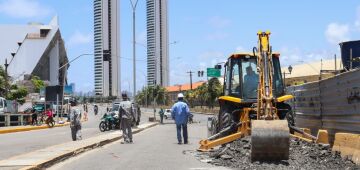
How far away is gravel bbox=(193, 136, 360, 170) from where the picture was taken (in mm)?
11867

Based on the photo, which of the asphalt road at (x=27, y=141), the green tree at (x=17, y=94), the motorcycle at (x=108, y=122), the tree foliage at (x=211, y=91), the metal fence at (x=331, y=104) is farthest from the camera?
the tree foliage at (x=211, y=91)

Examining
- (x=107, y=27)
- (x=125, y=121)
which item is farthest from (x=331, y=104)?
(x=107, y=27)

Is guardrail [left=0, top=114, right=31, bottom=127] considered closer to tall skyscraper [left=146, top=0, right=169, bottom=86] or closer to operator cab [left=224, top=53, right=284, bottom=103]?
tall skyscraper [left=146, top=0, right=169, bottom=86]

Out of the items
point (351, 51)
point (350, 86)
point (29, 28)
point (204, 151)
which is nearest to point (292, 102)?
point (351, 51)

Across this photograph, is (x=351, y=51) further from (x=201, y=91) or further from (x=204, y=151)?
(x=201, y=91)

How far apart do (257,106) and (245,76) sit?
6.95 feet

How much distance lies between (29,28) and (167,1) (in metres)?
89.3

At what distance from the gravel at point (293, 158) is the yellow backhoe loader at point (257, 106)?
0.22 meters

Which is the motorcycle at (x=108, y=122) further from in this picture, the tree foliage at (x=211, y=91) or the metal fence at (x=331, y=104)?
the tree foliage at (x=211, y=91)

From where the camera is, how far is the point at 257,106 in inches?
546

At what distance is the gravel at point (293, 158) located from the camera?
38.9 ft

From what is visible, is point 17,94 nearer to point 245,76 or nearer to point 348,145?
point 245,76

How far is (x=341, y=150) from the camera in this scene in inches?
512

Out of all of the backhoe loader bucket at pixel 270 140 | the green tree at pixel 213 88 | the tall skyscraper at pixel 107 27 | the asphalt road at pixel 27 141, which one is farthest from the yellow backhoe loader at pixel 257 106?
the green tree at pixel 213 88
